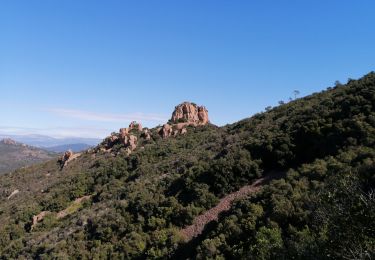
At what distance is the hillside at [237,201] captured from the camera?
15.1 meters

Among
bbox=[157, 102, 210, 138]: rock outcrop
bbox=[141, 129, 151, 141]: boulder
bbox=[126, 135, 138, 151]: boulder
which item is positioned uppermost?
bbox=[157, 102, 210, 138]: rock outcrop

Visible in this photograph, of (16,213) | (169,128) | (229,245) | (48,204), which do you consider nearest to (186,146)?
(169,128)

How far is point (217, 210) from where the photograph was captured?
110 ft

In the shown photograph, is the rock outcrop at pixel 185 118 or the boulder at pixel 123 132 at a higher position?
the rock outcrop at pixel 185 118

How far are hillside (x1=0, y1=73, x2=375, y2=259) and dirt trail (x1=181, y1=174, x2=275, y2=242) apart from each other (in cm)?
10

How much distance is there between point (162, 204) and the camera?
36.7 meters

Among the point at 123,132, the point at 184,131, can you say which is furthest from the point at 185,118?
the point at 123,132

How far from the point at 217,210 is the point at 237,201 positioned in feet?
8.93

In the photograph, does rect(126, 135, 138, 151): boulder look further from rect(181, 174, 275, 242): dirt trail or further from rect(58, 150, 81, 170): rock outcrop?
rect(181, 174, 275, 242): dirt trail

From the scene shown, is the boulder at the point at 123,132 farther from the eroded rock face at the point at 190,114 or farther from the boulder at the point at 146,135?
the eroded rock face at the point at 190,114

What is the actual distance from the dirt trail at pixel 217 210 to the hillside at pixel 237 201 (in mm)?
102

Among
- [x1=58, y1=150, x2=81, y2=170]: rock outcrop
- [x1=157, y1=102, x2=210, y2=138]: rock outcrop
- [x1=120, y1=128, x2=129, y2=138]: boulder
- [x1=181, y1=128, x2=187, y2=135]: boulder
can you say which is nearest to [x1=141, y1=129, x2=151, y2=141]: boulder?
[x1=157, y1=102, x2=210, y2=138]: rock outcrop

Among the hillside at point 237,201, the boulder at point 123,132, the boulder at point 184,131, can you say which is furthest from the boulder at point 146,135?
the hillside at point 237,201

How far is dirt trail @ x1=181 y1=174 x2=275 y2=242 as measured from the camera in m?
32.1
